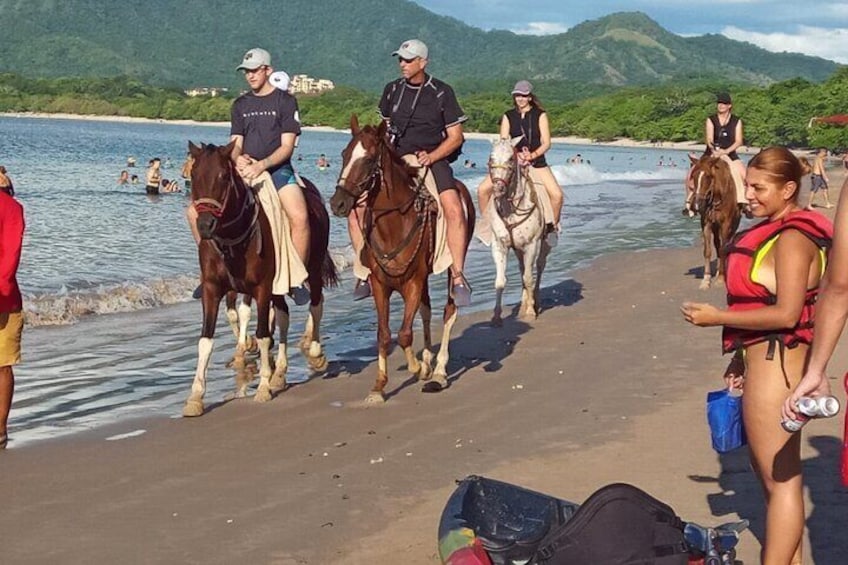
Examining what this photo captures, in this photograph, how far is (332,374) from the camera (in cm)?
1076

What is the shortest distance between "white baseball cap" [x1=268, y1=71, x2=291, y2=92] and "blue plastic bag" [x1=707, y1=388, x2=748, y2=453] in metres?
6.21

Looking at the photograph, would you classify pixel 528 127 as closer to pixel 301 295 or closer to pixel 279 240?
pixel 301 295

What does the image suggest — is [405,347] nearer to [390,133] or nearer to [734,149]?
[390,133]

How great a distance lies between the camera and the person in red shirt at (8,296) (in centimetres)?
773

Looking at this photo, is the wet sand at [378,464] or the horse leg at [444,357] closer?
the wet sand at [378,464]

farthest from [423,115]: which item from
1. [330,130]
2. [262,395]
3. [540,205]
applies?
[330,130]

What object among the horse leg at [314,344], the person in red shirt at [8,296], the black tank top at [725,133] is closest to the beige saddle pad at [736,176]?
the black tank top at [725,133]

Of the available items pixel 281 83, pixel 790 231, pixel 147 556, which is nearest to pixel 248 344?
pixel 281 83

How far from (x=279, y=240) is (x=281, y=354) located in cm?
111

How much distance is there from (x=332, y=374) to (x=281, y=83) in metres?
2.89

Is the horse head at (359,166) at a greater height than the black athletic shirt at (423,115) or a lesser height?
lesser

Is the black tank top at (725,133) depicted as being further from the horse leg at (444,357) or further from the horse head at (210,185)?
the horse head at (210,185)

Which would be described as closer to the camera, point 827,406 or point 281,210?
point 827,406

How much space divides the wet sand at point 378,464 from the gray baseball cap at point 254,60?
2.95 m
